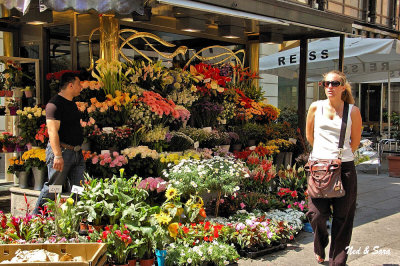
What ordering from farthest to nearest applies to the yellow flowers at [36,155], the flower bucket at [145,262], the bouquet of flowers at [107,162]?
the yellow flowers at [36,155]
the bouquet of flowers at [107,162]
the flower bucket at [145,262]

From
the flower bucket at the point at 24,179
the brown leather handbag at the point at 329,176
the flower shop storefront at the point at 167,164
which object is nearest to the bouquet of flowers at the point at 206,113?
the flower shop storefront at the point at 167,164

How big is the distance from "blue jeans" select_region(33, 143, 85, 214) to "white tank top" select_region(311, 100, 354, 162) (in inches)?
108

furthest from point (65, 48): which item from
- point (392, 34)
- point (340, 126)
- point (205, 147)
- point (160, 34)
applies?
point (392, 34)

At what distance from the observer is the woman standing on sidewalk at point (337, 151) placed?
4.38m

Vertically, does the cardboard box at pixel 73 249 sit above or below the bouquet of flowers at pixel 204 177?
below

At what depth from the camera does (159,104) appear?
641cm

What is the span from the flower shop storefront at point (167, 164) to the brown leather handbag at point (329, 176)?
41.9 inches

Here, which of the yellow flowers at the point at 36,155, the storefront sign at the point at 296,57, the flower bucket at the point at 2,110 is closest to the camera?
the yellow flowers at the point at 36,155

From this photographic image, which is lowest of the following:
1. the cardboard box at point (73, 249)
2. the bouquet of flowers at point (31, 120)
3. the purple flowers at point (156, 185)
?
the cardboard box at point (73, 249)

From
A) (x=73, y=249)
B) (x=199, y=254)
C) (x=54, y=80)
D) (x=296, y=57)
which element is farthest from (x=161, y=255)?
(x=296, y=57)

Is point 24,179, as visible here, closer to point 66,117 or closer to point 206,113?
point 66,117

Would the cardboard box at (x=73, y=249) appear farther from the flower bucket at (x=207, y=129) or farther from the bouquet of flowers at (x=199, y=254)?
the flower bucket at (x=207, y=129)

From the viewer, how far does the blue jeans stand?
213 inches

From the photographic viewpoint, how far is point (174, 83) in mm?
7145
